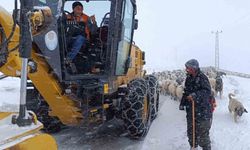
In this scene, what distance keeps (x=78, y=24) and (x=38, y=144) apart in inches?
162

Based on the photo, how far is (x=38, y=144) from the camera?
2.87 meters

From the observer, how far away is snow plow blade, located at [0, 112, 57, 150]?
8.89ft

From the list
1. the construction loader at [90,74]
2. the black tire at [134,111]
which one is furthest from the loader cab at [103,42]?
the black tire at [134,111]

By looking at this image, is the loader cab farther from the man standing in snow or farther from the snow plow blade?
the snow plow blade

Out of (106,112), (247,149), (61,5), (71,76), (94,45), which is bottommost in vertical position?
(247,149)

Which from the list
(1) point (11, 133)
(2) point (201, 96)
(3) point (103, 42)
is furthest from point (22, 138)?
(3) point (103, 42)

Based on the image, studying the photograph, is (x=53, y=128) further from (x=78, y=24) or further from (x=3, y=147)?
(x=3, y=147)

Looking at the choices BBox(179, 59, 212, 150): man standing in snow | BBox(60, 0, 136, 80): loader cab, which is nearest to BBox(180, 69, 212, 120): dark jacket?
BBox(179, 59, 212, 150): man standing in snow

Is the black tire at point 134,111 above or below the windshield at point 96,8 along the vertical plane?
below

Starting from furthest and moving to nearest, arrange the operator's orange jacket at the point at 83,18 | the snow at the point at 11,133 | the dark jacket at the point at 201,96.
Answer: the operator's orange jacket at the point at 83,18 < the dark jacket at the point at 201,96 < the snow at the point at 11,133

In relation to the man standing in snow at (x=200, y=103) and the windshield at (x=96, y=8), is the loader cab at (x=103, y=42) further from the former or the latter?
the man standing in snow at (x=200, y=103)

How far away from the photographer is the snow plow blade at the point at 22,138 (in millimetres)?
2709

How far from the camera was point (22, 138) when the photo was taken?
2.80 metres

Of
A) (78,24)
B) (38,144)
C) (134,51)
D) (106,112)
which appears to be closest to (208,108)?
(106,112)
